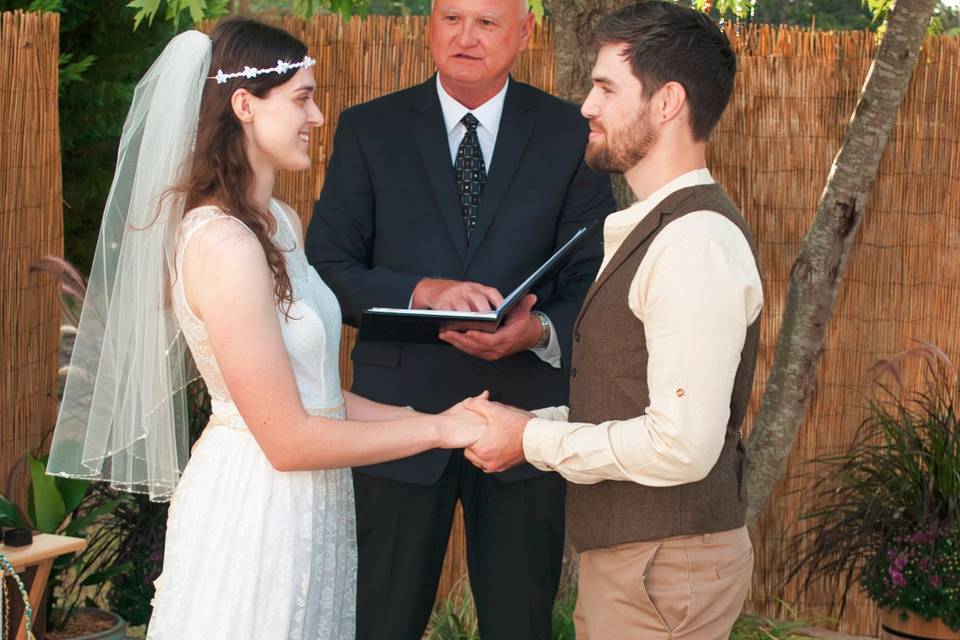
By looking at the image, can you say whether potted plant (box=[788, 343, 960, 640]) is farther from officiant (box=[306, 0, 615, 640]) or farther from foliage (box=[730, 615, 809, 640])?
officiant (box=[306, 0, 615, 640])

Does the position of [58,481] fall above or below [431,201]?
below

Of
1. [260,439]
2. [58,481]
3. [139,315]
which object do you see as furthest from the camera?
[58,481]

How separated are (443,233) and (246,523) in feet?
3.87

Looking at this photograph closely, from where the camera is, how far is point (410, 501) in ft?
11.6

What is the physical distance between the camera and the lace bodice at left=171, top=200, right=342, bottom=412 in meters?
2.71

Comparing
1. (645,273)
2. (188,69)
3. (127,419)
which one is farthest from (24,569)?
(645,273)

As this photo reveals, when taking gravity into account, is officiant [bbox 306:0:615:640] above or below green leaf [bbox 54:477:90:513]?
above

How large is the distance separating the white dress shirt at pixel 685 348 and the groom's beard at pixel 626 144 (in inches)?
9.3

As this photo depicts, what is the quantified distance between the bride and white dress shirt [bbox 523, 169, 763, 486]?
0.58 metres

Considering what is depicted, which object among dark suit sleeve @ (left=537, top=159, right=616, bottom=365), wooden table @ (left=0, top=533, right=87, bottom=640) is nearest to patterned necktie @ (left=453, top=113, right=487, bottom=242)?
dark suit sleeve @ (left=537, top=159, right=616, bottom=365)

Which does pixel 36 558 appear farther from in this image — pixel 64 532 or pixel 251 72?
pixel 251 72

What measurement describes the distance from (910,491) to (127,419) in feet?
10.8

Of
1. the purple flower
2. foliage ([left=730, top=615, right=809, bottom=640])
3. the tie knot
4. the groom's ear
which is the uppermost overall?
the tie knot

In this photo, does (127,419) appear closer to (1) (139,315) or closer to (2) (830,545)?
(1) (139,315)
